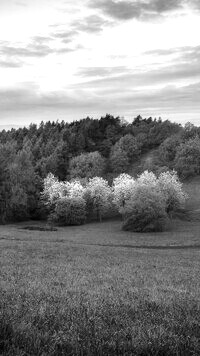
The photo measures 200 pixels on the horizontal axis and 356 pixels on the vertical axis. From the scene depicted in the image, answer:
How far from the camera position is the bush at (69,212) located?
334ft

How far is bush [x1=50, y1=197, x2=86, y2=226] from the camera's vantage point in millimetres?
101750

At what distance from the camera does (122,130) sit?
179125 millimetres

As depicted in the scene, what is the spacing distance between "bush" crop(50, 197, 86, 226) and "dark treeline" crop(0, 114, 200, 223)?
29.8 feet

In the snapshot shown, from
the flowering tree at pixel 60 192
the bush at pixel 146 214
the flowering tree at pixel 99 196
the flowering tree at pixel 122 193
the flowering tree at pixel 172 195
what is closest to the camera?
the bush at pixel 146 214

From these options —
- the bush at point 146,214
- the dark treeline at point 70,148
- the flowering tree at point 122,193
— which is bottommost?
the bush at point 146,214

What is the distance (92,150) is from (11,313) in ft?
511

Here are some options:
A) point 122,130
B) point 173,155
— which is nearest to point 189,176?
point 173,155

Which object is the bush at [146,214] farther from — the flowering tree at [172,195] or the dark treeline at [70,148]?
the dark treeline at [70,148]

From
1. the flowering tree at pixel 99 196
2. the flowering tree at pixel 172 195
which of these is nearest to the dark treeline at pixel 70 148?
the flowering tree at pixel 99 196

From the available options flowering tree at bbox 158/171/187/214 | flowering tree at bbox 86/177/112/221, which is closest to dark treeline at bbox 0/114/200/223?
flowering tree at bbox 86/177/112/221

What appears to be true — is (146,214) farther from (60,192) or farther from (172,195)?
(60,192)

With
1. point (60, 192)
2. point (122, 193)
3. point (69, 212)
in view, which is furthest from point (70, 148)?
point (69, 212)

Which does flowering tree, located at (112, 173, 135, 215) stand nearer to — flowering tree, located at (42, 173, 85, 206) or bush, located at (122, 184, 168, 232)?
flowering tree, located at (42, 173, 85, 206)

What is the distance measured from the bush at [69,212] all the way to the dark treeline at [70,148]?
9.09 metres
